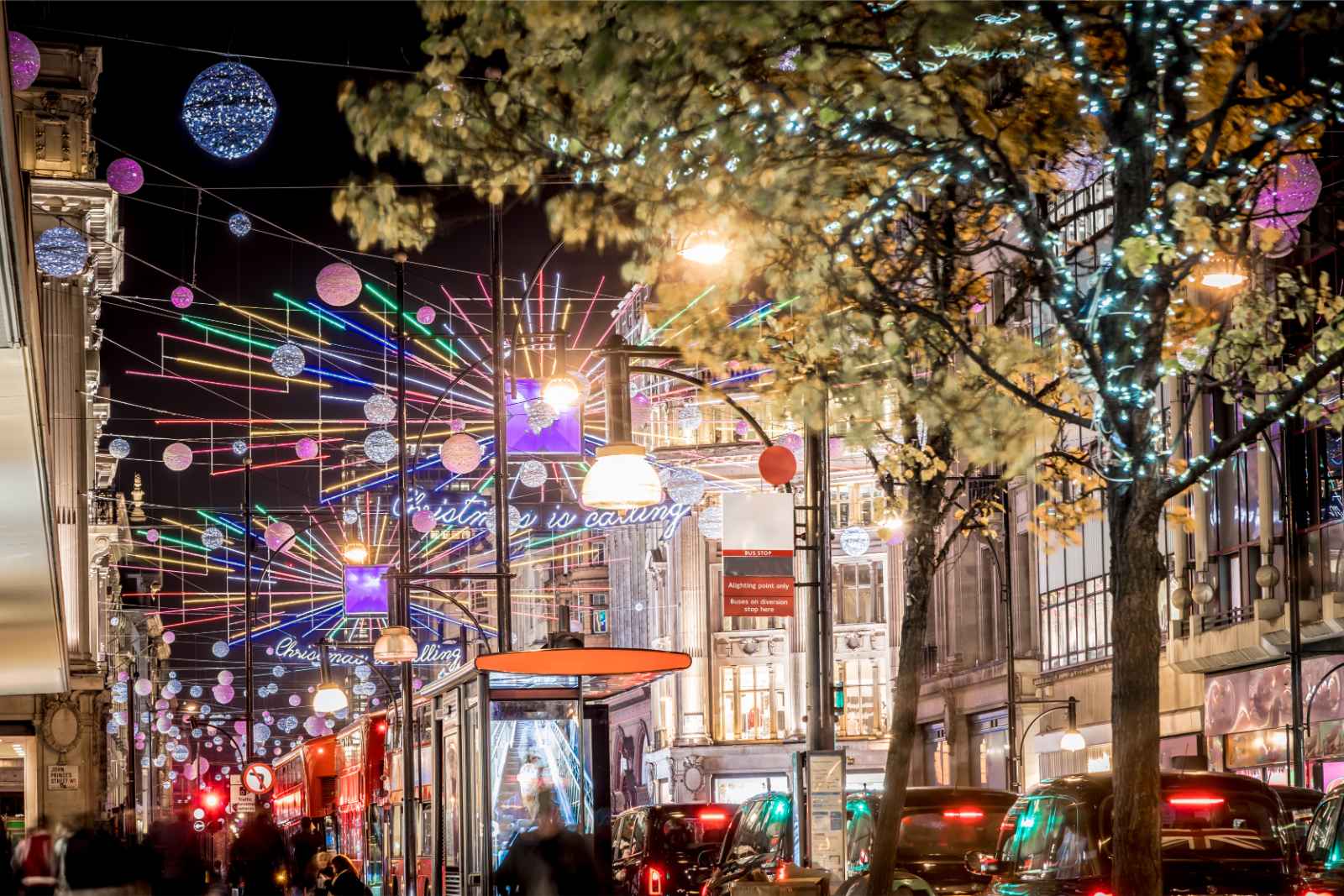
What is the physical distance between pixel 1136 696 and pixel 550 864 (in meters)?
5.05

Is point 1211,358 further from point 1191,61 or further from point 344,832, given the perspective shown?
point 344,832

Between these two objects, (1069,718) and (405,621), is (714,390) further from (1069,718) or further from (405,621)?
(1069,718)

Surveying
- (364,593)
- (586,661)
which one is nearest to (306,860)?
(364,593)

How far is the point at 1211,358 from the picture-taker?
558 inches

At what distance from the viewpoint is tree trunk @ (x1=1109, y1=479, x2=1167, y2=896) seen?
11.6 meters

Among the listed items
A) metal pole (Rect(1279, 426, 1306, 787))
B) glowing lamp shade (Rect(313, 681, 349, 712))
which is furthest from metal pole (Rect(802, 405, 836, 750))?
glowing lamp shade (Rect(313, 681, 349, 712))

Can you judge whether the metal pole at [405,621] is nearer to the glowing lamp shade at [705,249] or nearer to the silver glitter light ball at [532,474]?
the silver glitter light ball at [532,474]

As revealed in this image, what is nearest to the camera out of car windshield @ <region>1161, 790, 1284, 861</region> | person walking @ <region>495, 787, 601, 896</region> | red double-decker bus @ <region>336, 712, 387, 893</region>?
person walking @ <region>495, 787, 601, 896</region>

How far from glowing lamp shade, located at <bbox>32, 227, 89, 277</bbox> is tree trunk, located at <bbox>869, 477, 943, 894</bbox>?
1241cm

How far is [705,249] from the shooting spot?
14.6 meters

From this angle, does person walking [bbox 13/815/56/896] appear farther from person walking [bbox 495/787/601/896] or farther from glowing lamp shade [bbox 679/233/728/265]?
glowing lamp shade [bbox 679/233/728/265]

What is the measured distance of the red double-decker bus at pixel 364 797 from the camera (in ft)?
127

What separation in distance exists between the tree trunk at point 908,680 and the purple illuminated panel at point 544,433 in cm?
857

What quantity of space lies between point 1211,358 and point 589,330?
77149mm
